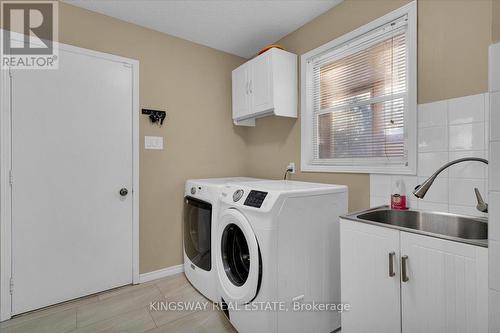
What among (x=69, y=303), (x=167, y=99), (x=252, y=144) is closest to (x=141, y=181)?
(x=167, y=99)

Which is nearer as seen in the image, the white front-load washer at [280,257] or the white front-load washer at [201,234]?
the white front-load washer at [280,257]

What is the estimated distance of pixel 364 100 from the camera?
6.35ft

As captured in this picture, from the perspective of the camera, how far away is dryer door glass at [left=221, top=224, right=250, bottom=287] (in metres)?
1.71

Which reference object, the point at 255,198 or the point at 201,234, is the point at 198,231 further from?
the point at 255,198

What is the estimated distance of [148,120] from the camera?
2391 millimetres

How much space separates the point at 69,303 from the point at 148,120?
5.59 feet

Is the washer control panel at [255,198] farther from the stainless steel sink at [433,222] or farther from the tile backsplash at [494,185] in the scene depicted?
the tile backsplash at [494,185]

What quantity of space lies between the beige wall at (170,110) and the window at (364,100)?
105cm

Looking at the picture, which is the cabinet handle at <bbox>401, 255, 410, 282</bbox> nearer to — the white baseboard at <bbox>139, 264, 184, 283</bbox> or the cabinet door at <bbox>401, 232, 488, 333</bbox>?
the cabinet door at <bbox>401, 232, 488, 333</bbox>

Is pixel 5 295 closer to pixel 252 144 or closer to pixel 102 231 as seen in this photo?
pixel 102 231

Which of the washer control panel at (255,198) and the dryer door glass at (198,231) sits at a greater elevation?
the washer control panel at (255,198)

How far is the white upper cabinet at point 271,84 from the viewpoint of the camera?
2.25 meters

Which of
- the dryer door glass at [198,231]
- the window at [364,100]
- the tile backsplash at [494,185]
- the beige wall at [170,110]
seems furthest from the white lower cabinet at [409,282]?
the beige wall at [170,110]

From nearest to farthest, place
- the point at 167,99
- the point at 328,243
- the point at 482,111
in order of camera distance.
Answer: the point at 482,111, the point at 328,243, the point at 167,99
